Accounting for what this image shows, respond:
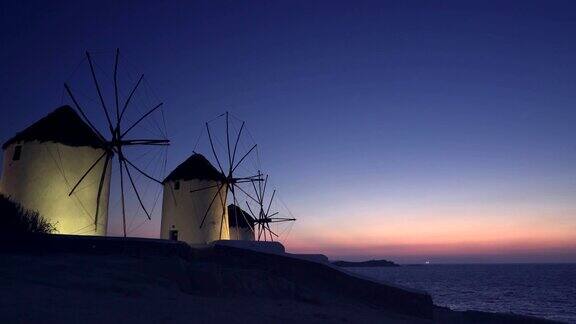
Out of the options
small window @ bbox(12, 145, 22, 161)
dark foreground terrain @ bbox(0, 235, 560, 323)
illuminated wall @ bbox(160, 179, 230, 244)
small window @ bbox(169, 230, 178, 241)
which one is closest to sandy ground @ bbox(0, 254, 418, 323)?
dark foreground terrain @ bbox(0, 235, 560, 323)

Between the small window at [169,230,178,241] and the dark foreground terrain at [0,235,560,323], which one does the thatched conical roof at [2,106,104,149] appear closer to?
the dark foreground terrain at [0,235,560,323]

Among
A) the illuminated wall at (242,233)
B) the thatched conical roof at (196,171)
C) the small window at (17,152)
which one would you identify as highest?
the thatched conical roof at (196,171)

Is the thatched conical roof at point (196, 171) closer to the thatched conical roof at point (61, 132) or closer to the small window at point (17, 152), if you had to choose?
the thatched conical roof at point (61, 132)

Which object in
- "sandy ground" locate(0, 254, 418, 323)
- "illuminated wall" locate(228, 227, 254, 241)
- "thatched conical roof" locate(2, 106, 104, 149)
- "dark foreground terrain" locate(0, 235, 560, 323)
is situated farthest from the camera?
"illuminated wall" locate(228, 227, 254, 241)

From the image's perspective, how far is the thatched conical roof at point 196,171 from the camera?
88.1ft

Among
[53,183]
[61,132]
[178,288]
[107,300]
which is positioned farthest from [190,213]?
[107,300]

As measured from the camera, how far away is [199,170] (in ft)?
88.6

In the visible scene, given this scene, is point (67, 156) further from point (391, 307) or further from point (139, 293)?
point (391, 307)

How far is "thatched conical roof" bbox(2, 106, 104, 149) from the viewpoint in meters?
18.2

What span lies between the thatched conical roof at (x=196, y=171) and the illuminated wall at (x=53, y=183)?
830cm

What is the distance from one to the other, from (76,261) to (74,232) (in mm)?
8674

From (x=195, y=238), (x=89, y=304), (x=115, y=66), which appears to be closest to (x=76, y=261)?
(x=89, y=304)

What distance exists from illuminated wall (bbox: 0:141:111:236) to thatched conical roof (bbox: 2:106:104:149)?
0.80 ft

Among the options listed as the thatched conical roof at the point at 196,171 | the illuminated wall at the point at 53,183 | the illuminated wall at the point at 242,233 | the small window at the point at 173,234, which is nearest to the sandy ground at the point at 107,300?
the illuminated wall at the point at 53,183
